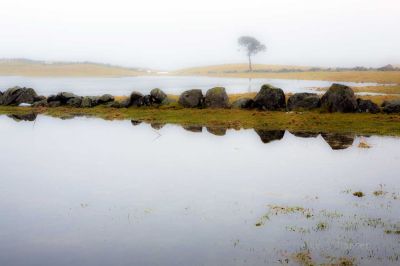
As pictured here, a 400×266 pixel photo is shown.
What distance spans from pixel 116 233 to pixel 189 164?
1053cm

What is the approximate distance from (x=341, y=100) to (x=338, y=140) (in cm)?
1310

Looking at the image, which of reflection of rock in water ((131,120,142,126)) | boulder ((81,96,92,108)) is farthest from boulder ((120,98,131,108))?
reflection of rock in water ((131,120,142,126))

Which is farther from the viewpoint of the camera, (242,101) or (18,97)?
(18,97)

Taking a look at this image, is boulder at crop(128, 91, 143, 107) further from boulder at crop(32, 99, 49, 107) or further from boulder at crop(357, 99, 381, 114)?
boulder at crop(357, 99, 381, 114)

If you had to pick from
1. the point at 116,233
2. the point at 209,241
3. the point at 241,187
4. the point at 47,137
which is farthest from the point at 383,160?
the point at 47,137

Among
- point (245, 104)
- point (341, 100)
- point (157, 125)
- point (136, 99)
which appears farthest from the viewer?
point (136, 99)

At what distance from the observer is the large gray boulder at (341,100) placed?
44.7m

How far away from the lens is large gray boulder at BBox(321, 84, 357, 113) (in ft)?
147

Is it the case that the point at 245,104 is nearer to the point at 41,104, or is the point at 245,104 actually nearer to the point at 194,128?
the point at 194,128

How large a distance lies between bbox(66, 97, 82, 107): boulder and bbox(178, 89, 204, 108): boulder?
1373 centimetres

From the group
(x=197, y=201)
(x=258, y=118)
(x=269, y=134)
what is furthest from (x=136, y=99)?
(x=197, y=201)

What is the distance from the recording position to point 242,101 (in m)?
49.3

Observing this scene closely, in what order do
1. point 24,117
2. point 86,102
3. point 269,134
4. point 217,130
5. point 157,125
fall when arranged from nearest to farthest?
point 269,134, point 217,130, point 157,125, point 24,117, point 86,102

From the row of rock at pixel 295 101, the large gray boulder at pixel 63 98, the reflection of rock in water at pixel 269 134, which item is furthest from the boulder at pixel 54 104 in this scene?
the reflection of rock in water at pixel 269 134
